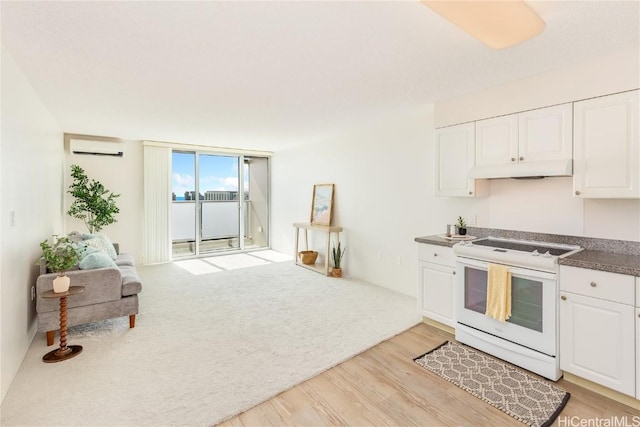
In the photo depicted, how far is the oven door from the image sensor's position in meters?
2.21

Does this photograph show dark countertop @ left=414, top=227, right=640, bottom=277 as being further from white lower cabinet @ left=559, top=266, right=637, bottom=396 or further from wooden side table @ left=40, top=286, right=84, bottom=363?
wooden side table @ left=40, top=286, right=84, bottom=363

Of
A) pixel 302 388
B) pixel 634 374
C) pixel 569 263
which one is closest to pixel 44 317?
pixel 302 388

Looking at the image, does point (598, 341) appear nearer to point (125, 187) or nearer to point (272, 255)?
point (272, 255)

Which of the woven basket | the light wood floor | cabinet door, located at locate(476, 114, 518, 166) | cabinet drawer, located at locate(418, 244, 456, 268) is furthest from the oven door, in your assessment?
the woven basket

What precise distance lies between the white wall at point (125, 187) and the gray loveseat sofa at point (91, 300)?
116 inches

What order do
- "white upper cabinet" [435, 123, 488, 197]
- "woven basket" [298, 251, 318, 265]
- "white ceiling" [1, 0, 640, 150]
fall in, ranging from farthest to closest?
"woven basket" [298, 251, 318, 265], "white upper cabinet" [435, 123, 488, 197], "white ceiling" [1, 0, 640, 150]

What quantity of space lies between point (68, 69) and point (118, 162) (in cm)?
351

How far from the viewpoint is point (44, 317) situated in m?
2.65

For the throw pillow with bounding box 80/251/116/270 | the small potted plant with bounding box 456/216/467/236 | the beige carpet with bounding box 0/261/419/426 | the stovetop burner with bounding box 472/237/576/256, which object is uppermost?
the small potted plant with bounding box 456/216/467/236

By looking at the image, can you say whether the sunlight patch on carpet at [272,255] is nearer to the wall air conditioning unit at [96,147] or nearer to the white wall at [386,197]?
the white wall at [386,197]

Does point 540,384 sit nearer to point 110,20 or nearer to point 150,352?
point 150,352

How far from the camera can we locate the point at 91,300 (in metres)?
2.88

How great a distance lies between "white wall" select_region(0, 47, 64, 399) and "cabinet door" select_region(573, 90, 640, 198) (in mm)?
4101

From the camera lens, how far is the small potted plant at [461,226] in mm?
3262
